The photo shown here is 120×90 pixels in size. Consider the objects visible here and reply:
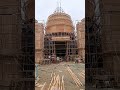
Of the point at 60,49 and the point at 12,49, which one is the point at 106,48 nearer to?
the point at 12,49

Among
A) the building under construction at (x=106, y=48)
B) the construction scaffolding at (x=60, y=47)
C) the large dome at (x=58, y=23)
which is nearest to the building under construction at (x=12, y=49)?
the building under construction at (x=106, y=48)

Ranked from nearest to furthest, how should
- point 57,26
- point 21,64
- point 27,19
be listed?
point 21,64, point 27,19, point 57,26

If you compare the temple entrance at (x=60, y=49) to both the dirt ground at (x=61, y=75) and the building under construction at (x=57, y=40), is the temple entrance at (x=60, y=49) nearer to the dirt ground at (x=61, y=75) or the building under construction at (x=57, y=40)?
the building under construction at (x=57, y=40)

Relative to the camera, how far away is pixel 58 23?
54000mm

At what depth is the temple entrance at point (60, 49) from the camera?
5038cm

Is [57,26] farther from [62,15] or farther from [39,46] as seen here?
[39,46]

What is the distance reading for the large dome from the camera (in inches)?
2124

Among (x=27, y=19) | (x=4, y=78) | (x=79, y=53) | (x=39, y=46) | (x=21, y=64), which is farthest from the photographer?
(x=79, y=53)

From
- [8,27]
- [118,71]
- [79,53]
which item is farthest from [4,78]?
[79,53]

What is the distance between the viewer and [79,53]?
159ft

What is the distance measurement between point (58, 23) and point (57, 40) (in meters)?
4.11

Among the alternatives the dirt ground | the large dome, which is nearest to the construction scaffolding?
the large dome

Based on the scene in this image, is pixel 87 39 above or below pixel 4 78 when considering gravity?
above

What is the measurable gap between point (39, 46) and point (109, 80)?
104ft
